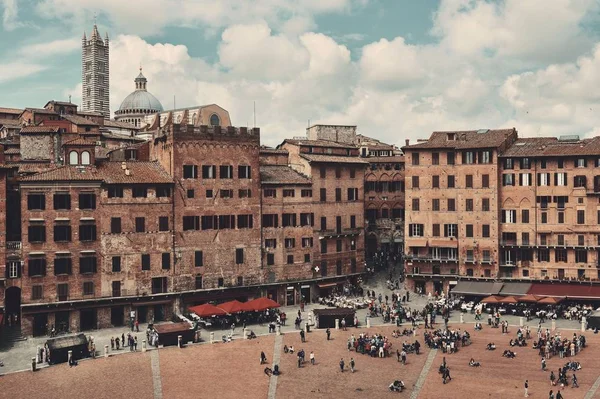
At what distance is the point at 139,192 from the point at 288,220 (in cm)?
1628

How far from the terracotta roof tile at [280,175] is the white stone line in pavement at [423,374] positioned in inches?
1010

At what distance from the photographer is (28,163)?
64.9 metres

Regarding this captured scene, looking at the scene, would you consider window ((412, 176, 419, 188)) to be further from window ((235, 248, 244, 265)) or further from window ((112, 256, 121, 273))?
window ((112, 256, 121, 273))

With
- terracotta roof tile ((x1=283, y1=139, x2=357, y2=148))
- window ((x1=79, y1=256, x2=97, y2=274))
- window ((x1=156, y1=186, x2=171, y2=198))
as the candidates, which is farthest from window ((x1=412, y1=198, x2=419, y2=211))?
window ((x1=79, y1=256, x2=97, y2=274))

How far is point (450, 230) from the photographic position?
7194 cm

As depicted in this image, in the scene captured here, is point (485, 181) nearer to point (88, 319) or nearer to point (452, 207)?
point (452, 207)

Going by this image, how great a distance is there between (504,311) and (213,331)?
27627 millimetres

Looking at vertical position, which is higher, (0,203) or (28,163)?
(28,163)

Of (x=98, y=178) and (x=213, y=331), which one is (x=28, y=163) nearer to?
(x=98, y=178)

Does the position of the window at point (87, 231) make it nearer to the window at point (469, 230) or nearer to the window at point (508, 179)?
the window at point (469, 230)

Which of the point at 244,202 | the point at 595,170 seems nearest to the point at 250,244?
the point at 244,202

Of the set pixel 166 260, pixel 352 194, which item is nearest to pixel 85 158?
pixel 166 260

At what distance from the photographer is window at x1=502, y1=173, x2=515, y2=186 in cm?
6981

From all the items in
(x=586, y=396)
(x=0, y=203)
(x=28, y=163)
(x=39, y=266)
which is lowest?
(x=586, y=396)
